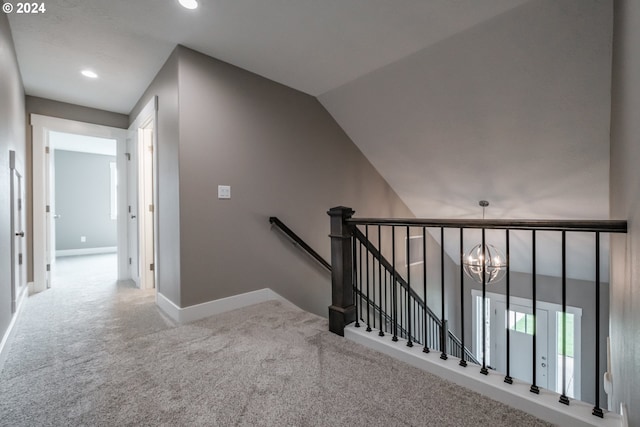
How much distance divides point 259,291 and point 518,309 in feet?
17.5

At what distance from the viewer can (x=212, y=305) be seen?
2564mm

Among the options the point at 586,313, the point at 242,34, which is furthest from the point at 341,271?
the point at 586,313

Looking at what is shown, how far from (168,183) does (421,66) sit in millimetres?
2533

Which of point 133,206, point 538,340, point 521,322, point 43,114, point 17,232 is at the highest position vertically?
point 43,114

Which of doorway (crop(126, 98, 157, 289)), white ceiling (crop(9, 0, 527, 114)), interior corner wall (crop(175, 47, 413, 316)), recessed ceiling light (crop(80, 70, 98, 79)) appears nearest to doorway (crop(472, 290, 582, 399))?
interior corner wall (crop(175, 47, 413, 316))

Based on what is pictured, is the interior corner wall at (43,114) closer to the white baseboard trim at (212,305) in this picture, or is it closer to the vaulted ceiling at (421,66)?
the vaulted ceiling at (421,66)

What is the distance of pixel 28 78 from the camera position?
2.97 meters

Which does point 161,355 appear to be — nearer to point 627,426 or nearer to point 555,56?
point 627,426

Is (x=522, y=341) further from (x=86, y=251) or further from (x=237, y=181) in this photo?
(x=86, y=251)

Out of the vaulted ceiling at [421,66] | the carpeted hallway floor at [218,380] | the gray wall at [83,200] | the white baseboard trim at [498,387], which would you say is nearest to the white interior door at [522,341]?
the vaulted ceiling at [421,66]

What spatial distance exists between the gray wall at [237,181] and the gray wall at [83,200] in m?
4.19

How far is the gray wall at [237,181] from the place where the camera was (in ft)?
8.09

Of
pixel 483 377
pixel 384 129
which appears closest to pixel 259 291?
pixel 483 377

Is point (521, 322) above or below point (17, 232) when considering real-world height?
below
